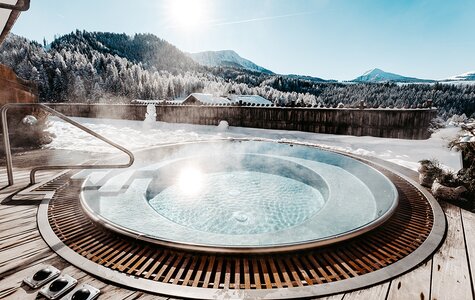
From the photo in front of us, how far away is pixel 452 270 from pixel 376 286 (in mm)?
793

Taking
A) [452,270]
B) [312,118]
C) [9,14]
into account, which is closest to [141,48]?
[312,118]

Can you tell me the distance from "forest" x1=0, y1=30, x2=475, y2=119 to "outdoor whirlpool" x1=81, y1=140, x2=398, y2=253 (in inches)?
786

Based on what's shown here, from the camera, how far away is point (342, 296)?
185 centimetres

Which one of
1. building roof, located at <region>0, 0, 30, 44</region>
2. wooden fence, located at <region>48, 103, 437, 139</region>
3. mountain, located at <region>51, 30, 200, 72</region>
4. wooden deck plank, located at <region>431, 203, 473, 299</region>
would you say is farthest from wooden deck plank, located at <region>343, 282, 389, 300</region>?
mountain, located at <region>51, 30, 200, 72</region>

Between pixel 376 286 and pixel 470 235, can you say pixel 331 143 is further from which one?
pixel 376 286

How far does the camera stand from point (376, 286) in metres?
A: 1.95

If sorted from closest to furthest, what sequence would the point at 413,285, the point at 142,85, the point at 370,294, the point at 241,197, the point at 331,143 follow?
the point at 370,294 < the point at 413,285 < the point at 241,197 < the point at 331,143 < the point at 142,85

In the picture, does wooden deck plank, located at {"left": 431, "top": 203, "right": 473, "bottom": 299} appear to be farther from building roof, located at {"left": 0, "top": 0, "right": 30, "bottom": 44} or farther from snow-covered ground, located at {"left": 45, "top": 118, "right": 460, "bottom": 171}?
building roof, located at {"left": 0, "top": 0, "right": 30, "bottom": 44}

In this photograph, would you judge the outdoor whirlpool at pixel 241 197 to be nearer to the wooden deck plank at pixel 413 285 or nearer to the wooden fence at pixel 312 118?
the wooden deck plank at pixel 413 285

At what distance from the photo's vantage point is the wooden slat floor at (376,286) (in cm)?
187

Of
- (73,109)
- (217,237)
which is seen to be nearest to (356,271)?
(217,237)

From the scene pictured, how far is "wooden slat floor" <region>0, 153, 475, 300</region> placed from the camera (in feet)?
6.13

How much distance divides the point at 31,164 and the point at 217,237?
4329mm

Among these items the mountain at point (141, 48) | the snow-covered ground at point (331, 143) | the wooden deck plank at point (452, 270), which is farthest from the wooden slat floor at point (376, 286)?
the mountain at point (141, 48)
